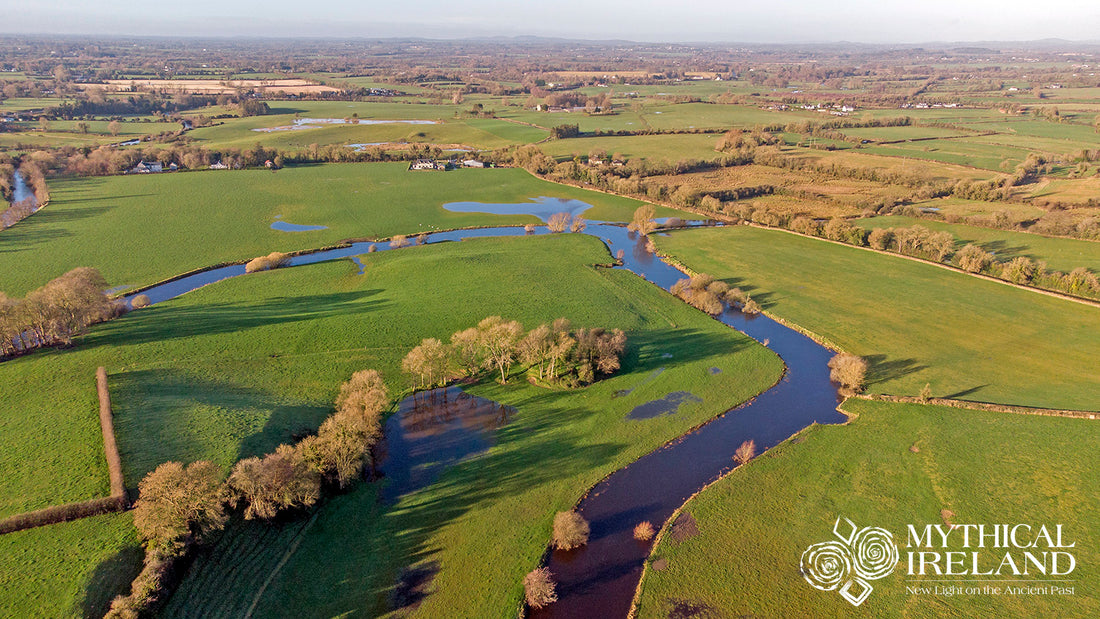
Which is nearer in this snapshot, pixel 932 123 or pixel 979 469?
pixel 979 469

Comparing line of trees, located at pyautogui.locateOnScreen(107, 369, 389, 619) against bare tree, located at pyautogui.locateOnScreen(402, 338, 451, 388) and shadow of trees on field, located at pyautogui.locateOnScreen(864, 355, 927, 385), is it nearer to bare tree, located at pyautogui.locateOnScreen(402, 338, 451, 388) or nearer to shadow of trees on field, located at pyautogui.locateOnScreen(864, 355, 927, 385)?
bare tree, located at pyautogui.locateOnScreen(402, 338, 451, 388)

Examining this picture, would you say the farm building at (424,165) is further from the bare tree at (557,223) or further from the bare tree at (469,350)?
the bare tree at (469,350)

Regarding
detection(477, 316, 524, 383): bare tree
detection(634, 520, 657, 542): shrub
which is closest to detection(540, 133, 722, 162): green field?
detection(477, 316, 524, 383): bare tree

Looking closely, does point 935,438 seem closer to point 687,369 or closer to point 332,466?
point 687,369

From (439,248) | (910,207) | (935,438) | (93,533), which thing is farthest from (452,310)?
(910,207)

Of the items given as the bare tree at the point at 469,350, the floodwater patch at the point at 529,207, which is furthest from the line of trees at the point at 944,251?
the bare tree at the point at 469,350

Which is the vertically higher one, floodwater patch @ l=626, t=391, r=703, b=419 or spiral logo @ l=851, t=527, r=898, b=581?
floodwater patch @ l=626, t=391, r=703, b=419

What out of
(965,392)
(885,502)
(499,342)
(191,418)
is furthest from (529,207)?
(885,502)
